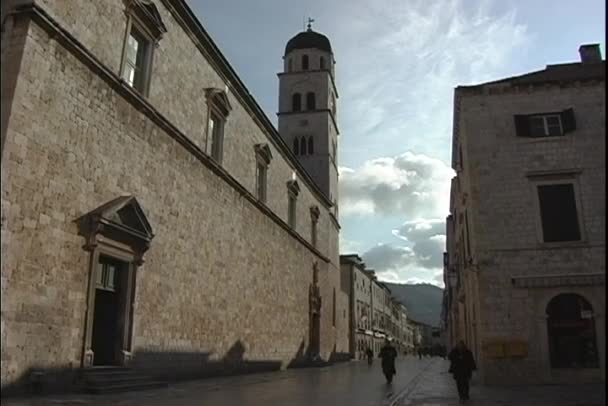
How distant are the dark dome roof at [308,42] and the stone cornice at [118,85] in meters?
29.3

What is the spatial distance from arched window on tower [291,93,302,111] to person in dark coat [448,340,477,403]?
35617mm

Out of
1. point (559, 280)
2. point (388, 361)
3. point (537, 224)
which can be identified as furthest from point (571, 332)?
point (388, 361)

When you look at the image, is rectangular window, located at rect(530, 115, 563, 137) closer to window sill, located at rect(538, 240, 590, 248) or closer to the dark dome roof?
window sill, located at rect(538, 240, 590, 248)

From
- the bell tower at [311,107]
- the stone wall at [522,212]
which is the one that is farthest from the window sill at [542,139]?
the bell tower at [311,107]

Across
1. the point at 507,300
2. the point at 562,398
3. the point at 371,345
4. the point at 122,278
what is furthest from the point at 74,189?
A: the point at 371,345

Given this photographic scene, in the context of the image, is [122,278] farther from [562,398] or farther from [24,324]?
[562,398]

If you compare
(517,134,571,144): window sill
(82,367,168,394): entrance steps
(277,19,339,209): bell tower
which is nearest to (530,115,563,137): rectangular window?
(517,134,571,144): window sill

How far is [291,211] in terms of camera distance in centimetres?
3033

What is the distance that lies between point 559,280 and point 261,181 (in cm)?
1331

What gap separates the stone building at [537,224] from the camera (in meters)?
16.3

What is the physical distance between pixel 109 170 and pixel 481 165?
1197 cm

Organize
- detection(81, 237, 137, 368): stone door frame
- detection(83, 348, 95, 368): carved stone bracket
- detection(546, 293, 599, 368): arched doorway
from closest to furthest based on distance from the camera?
detection(83, 348, 95, 368): carved stone bracket, detection(81, 237, 137, 368): stone door frame, detection(546, 293, 599, 368): arched doorway

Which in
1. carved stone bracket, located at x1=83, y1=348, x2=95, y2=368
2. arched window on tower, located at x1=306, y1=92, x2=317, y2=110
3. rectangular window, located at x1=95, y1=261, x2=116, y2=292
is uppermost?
arched window on tower, located at x1=306, y1=92, x2=317, y2=110

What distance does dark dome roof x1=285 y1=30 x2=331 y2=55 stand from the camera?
1868 inches
